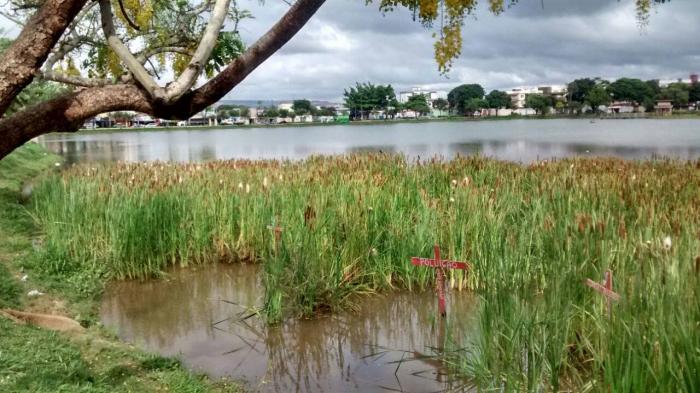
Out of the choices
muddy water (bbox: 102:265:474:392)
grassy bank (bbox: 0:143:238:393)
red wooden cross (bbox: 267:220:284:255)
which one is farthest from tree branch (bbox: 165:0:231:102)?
red wooden cross (bbox: 267:220:284:255)

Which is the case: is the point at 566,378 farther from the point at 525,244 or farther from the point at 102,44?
the point at 102,44

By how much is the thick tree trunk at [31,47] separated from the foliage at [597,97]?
95441mm

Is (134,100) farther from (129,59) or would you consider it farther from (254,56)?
(254,56)

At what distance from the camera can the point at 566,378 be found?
4000 mm

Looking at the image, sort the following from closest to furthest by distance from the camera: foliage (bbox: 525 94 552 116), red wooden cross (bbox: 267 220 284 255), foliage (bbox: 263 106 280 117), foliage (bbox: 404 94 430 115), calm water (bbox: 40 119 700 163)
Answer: red wooden cross (bbox: 267 220 284 255) < calm water (bbox: 40 119 700 163) < foliage (bbox: 525 94 552 116) < foliage (bbox: 404 94 430 115) < foliage (bbox: 263 106 280 117)

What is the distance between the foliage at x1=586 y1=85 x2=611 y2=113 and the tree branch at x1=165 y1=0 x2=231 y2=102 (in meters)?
94.9

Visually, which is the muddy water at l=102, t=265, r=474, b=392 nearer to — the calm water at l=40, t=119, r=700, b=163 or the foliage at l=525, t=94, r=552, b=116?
the calm water at l=40, t=119, r=700, b=163

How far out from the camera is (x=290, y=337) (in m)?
5.32

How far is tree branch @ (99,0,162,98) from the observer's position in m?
2.61

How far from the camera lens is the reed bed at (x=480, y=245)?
3039 mm

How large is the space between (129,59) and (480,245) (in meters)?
3.85

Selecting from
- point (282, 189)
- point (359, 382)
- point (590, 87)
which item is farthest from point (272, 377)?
point (590, 87)

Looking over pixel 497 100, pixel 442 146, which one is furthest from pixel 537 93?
pixel 442 146

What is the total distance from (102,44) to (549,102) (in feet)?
331
